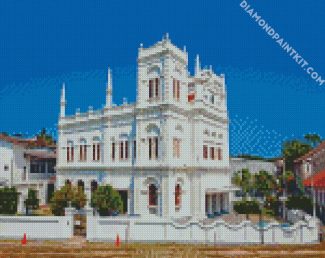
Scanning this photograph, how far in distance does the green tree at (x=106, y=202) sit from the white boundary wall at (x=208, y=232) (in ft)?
16.5

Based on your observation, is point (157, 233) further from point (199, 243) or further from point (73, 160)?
point (73, 160)

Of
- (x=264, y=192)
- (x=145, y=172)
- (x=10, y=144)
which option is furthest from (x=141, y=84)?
(x=264, y=192)

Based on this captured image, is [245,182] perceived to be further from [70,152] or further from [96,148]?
[70,152]

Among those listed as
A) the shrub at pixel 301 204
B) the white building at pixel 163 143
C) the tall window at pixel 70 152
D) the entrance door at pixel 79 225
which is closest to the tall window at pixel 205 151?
the white building at pixel 163 143

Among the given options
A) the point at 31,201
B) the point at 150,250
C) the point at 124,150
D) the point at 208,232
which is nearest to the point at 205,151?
the point at 124,150

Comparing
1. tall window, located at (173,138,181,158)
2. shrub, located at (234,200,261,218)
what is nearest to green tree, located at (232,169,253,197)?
shrub, located at (234,200,261,218)

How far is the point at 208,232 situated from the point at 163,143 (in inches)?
401

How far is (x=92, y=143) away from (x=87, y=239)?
1647cm

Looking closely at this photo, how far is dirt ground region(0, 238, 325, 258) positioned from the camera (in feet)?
→ 63.8

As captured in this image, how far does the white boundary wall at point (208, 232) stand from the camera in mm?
22547

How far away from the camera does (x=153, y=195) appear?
105 ft

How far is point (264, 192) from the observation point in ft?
148

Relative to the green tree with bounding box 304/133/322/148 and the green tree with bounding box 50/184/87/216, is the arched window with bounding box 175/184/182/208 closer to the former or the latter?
the green tree with bounding box 50/184/87/216

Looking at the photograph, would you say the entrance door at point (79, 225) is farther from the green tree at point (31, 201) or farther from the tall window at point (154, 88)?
the tall window at point (154, 88)
